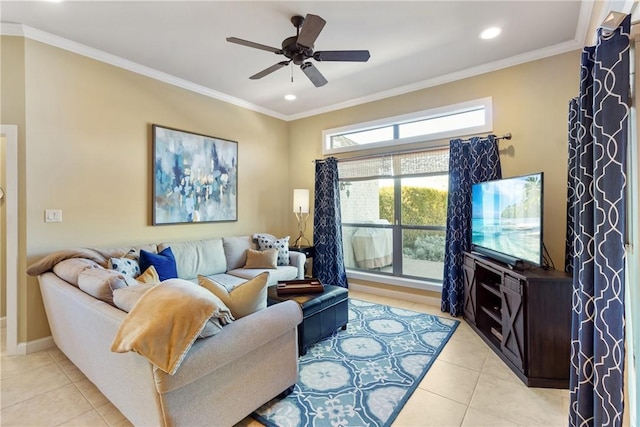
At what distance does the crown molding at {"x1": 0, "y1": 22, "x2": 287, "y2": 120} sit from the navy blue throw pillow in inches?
83.6

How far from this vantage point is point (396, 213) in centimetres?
429

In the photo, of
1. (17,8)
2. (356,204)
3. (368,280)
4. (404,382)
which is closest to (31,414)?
(404,382)

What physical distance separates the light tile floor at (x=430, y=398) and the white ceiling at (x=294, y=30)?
119 inches

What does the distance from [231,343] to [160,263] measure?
6.17 ft

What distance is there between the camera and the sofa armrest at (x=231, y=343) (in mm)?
1331

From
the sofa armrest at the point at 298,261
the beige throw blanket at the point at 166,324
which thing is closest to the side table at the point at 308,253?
the sofa armrest at the point at 298,261

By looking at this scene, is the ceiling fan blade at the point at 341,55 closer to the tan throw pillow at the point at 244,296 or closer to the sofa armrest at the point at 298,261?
the tan throw pillow at the point at 244,296

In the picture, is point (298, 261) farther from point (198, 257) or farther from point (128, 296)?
point (128, 296)

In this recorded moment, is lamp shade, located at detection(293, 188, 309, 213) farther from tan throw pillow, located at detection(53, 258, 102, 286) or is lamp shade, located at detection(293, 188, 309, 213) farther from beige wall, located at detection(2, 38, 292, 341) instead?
tan throw pillow, located at detection(53, 258, 102, 286)

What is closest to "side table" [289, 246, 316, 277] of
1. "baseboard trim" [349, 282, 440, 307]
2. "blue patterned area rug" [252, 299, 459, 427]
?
"baseboard trim" [349, 282, 440, 307]

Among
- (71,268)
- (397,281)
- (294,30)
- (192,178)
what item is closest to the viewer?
(71,268)

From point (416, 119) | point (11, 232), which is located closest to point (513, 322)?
point (416, 119)

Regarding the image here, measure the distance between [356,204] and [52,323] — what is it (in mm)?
3866

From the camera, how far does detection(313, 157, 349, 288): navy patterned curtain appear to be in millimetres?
4582
